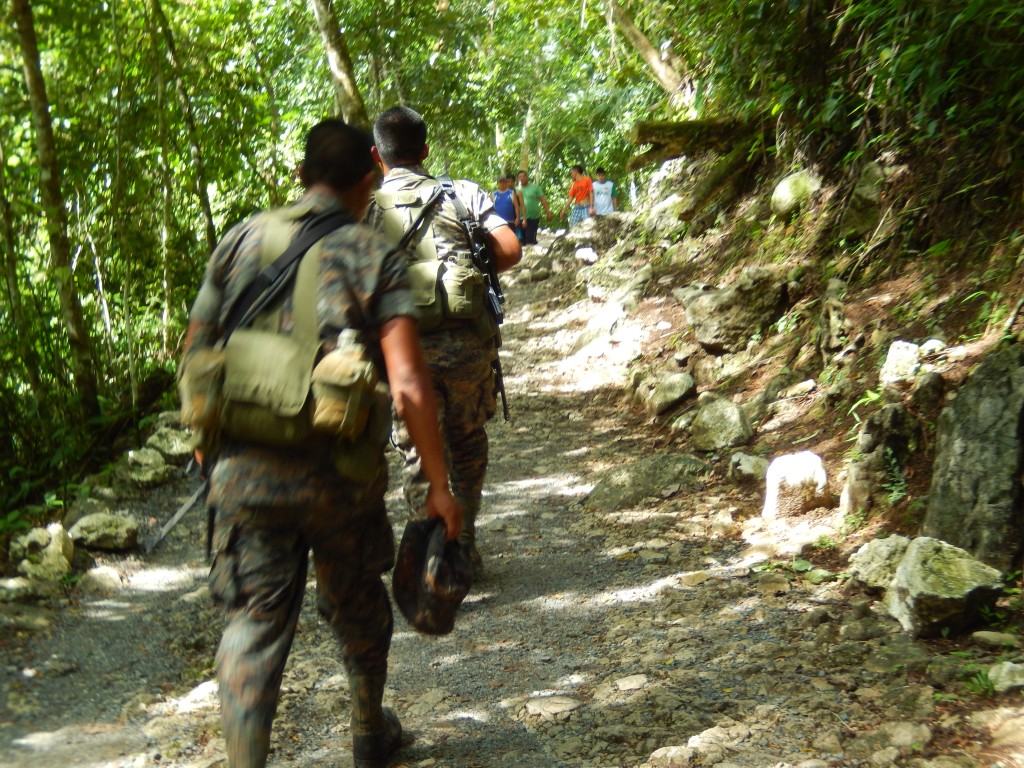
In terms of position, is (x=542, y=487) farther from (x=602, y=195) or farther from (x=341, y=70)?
(x=602, y=195)

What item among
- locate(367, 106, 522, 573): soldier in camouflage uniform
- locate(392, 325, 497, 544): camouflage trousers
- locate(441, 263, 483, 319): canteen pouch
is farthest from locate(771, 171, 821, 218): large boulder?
locate(441, 263, 483, 319): canteen pouch

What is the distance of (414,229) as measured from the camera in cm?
372

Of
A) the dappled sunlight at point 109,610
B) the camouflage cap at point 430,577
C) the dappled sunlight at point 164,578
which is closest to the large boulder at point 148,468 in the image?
the dappled sunlight at point 164,578

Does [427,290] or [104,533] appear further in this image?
[104,533]

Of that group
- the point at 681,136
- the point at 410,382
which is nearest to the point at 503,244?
the point at 410,382

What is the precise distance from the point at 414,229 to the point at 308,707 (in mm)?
1963

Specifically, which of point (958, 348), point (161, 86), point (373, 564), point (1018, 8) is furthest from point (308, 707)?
point (161, 86)

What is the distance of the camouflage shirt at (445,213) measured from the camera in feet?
13.3

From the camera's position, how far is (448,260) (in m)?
4.04

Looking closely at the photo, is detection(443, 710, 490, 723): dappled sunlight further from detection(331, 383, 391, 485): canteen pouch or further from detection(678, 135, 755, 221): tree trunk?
detection(678, 135, 755, 221): tree trunk

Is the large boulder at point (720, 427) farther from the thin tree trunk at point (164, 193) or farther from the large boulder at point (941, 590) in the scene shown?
the thin tree trunk at point (164, 193)

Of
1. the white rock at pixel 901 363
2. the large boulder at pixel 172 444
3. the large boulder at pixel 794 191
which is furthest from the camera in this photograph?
the large boulder at pixel 794 191

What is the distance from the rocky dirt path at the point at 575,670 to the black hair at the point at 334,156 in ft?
6.37

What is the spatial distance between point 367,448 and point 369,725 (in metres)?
1.05
